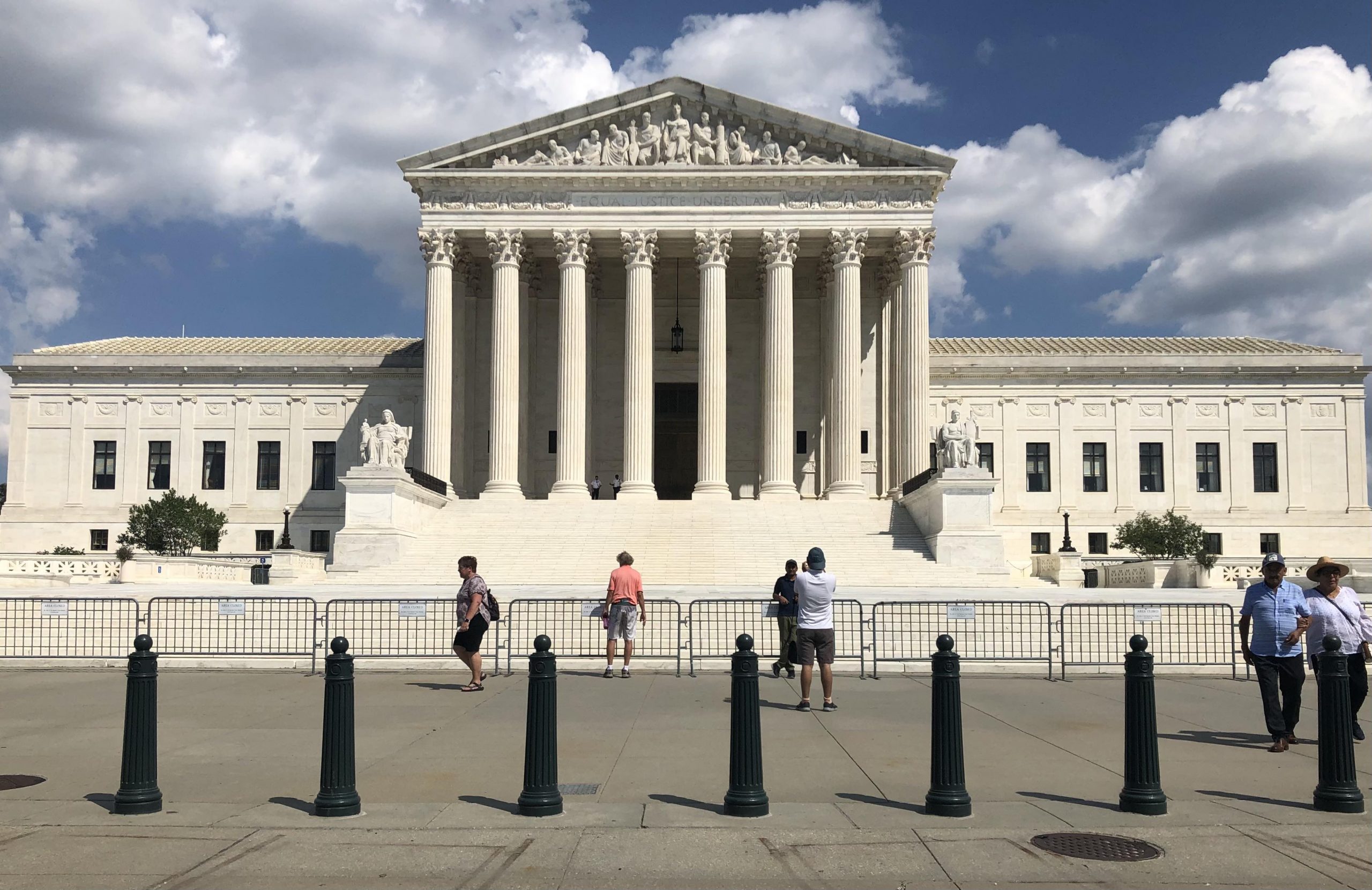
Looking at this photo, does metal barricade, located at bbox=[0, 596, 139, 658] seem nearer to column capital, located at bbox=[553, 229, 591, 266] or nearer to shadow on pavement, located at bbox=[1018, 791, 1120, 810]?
shadow on pavement, located at bbox=[1018, 791, 1120, 810]

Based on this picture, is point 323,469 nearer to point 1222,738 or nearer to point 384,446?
point 384,446

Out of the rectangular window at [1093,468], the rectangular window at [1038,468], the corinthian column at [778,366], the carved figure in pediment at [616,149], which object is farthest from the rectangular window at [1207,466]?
the carved figure in pediment at [616,149]

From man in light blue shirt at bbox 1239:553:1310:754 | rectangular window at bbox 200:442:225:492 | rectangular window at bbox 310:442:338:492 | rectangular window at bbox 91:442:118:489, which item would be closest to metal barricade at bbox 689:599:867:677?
man in light blue shirt at bbox 1239:553:1310:754

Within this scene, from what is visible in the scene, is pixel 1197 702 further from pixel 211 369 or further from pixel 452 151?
pixel 211 369

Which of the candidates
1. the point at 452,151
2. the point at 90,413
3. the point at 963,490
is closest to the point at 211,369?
the point at 90,413

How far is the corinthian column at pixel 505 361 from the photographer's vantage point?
151 ft

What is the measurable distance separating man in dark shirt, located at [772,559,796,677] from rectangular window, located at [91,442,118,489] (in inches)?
1887

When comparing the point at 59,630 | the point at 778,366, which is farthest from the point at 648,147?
the point at 59,630

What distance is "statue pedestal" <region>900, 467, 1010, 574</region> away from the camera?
118 ft

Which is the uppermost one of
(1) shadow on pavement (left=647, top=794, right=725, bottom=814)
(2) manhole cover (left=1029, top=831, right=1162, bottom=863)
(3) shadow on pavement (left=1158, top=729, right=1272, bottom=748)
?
(1) shadow on pavement (left=647, top=794, right=725, bottom=814)

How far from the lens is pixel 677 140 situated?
47.3 metres

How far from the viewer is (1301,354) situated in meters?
55.9

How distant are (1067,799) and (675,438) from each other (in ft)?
150

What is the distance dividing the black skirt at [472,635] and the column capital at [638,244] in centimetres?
3183
